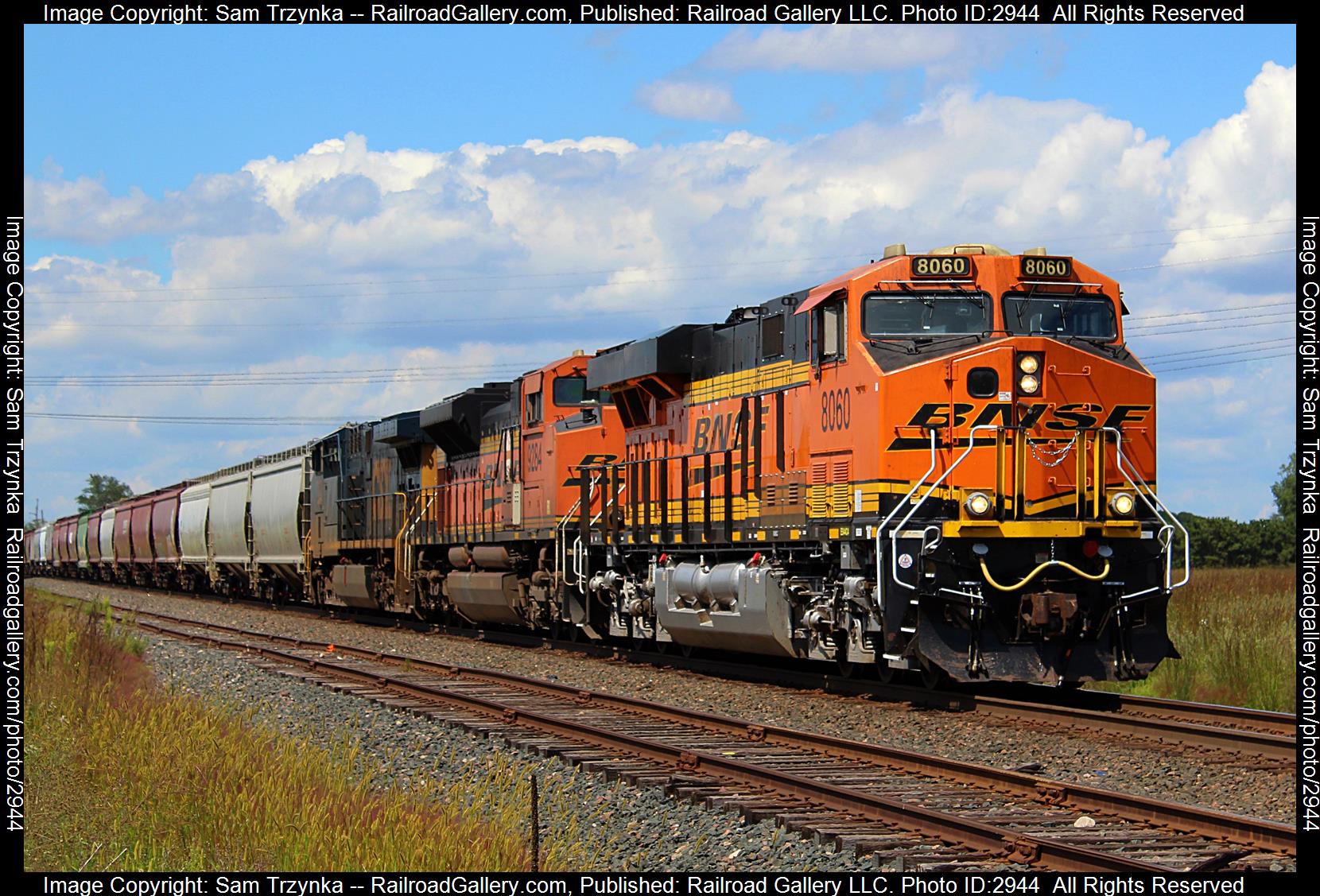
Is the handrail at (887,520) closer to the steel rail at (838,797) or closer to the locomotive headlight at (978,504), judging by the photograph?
the locomotive headlight at (978,504)

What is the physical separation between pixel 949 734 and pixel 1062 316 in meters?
3.85

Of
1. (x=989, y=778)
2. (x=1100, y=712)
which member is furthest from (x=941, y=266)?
(x=989, y=778)

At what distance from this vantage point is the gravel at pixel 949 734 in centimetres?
Answer: 867

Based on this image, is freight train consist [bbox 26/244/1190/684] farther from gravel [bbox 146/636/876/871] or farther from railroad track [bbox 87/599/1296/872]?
gravel [bbox 146/636/876/871]

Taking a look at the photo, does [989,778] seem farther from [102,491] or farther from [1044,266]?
[102,491]

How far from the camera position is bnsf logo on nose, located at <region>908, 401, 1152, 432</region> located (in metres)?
12.0

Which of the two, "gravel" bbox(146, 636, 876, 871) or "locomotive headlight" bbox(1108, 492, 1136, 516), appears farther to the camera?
"locomotive headlight" bbox(1108, 492, 1136, 516)

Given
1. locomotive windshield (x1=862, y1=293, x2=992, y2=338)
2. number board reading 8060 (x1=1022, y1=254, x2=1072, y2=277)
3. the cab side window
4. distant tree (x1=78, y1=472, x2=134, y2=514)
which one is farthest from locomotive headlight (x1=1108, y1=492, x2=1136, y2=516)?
distant tree (x1=78, y1=472, x2=134, y2=514)

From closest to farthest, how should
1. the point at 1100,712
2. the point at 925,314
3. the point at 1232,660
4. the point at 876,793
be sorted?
1. the point at 876,793
2. the point at 1100,712
3. the point at 925,314
4. the point at 1232,660

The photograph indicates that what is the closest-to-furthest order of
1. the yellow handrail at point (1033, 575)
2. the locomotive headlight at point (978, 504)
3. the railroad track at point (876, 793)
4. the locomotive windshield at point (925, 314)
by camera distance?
the railroad track at point (876, 793) < the yellow handrail at point (1033, 575) < the locomotive headlight at point (978, 504) < the locomotive windshield at point (925, 314)

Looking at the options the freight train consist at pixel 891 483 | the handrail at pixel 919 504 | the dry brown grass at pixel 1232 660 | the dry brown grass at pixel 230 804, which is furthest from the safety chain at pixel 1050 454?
the dry brown grass at pixel 230 804

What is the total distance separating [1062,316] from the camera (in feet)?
41.1

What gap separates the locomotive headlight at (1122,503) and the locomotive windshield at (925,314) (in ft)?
5.72

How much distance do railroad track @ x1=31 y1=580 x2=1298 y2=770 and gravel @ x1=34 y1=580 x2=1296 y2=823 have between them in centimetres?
20
